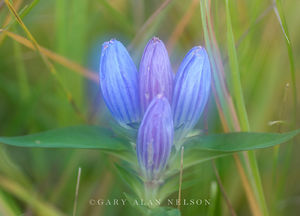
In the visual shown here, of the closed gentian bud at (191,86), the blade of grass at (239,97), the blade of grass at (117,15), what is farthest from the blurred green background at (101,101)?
the closed gentian bud at (191,86)

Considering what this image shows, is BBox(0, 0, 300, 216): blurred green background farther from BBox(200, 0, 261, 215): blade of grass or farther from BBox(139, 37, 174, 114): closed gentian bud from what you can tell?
BBox(139, 37, 174, 114): closed gentian bud

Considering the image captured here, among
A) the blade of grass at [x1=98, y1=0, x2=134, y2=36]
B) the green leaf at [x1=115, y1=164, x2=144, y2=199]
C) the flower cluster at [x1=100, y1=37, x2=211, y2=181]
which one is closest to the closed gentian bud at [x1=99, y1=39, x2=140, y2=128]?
the flower cluster at [x1=100, y1=37, x2=211, y2=181]

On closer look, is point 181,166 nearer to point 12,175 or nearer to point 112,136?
point 112,136

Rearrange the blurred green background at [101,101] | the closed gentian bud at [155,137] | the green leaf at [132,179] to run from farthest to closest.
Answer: the blurred green background at [101,101] → the green leaf at [132,179] → the closed gentian bud at [155,137]

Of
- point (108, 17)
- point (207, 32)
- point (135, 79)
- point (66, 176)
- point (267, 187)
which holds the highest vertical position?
point (108, 17)

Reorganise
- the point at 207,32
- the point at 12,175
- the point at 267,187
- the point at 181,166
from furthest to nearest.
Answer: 1. the point at 267,187
2. the point at 12,175
3. the point at 207,32
4. the point at 181,166

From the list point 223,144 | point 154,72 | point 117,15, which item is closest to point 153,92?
point 154,72

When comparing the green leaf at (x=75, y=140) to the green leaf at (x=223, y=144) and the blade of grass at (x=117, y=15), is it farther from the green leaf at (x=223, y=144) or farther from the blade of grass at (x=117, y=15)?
the blade of grass at (x=117, y=15)

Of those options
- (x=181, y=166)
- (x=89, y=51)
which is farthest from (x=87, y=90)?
(x=181, y=166)
